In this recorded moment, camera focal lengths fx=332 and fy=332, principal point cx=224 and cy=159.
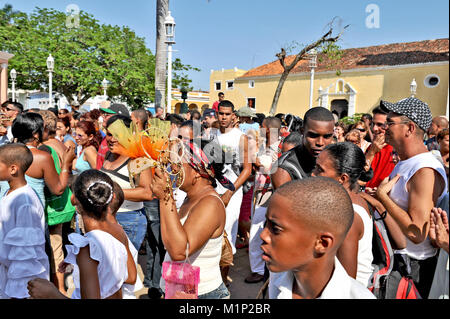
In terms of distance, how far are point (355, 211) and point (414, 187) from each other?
2.02ft

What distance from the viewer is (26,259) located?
2.71 m

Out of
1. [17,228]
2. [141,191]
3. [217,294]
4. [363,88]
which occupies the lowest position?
[217,294]

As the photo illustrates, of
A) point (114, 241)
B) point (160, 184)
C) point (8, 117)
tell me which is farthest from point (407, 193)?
point (8, 117)

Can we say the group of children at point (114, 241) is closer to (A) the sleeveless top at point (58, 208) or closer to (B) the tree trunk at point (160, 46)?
(A) the sleeveless top at point (58, 208)

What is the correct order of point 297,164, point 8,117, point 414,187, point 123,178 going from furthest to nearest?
point 8,117 < point 123,178 < point 297,164 < point 414,187

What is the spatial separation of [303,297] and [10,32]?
27.4 metres

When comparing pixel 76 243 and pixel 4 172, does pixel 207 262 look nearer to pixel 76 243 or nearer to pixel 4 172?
pixel 76 243

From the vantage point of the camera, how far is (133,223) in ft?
10.8

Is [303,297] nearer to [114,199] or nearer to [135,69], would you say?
[114,199]

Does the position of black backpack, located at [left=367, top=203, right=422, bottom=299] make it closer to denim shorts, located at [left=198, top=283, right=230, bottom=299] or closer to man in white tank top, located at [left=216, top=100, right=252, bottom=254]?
denim shorts, located at [left=198, top=283, right=230, bottom=299]

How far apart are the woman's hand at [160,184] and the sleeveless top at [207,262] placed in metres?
0.30

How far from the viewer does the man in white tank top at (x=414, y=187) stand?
205 centimetres

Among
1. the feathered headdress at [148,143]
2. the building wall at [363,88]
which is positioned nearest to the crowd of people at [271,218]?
the feathered headdress at [148,143]
